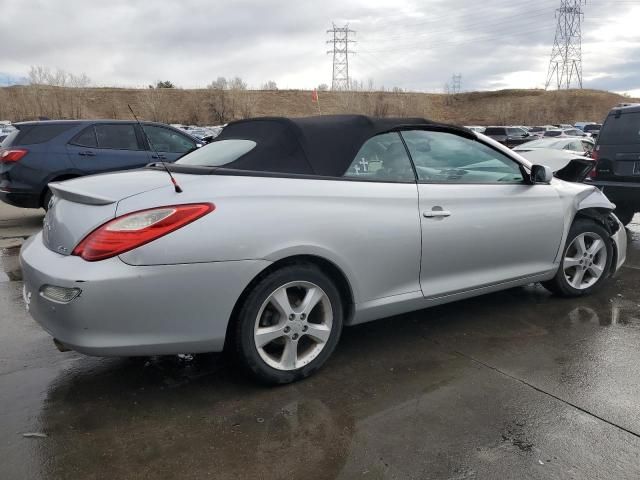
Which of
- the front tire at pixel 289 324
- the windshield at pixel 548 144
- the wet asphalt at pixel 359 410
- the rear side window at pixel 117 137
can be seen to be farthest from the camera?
the windshield at pixel 548 144

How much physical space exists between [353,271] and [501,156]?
177 centimetres

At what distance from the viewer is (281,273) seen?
2928 mm

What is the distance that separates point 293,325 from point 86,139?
6.80 meters

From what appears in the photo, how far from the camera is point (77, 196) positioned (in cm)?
294

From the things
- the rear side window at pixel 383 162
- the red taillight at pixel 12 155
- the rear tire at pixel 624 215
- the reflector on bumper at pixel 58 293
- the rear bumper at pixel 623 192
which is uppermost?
the rear side window at pixel 383 162

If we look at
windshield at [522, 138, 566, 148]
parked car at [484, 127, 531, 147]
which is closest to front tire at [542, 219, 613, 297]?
windshield at [522, 138, 566, 148]

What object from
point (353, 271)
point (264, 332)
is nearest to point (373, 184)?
point (353, 271)

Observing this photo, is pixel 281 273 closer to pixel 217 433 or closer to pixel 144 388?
pixel 217 433

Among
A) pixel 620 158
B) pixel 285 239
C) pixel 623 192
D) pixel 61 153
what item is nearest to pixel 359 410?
pixel 285 239

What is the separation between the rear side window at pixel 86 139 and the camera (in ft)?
27.4

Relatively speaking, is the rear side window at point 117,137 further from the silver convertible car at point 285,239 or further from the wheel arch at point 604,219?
the wheel arch at point 604,219

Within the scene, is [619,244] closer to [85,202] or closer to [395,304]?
[395,304]

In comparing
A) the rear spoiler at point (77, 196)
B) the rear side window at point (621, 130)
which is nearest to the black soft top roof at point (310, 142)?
the rear spoiler at point (77, 196)

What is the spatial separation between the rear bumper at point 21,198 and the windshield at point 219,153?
5.13 meters
